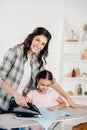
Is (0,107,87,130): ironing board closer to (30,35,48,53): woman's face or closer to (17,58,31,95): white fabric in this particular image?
(17,58,31,95): white fabric

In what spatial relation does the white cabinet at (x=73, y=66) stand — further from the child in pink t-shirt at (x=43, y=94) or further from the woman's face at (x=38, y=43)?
the woman's face at (x=38, y=43)

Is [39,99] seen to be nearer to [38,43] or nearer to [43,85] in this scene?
[43,85]

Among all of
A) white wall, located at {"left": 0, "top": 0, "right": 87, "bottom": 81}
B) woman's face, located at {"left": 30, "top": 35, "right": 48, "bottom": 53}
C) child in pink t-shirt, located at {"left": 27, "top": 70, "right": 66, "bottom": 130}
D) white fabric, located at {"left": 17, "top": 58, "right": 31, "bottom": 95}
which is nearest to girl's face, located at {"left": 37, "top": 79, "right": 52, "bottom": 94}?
child in pink t-shirt, located at {"left": 27, "top": 70, "right": 66, "bottom": 130}

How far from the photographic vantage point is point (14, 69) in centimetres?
266

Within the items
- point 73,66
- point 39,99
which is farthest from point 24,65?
point 73,66

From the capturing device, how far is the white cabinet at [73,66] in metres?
3.86

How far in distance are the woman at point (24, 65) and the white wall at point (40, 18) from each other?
2.42 feet

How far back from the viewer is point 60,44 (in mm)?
3758

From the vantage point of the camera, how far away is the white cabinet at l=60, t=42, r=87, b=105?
3.86 meters

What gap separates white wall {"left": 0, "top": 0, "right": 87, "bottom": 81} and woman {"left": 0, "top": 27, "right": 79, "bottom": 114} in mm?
739

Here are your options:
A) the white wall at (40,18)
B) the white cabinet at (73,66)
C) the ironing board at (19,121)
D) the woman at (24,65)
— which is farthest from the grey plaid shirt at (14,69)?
the white cabinet at (73,66)

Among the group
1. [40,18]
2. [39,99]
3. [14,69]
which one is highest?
[40,18]

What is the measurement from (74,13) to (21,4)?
2.42ft

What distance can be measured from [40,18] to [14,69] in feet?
3.82
